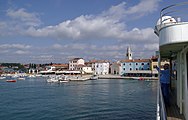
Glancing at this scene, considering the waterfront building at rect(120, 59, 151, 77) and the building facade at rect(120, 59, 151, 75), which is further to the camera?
the building facade at rect(120, 59, 151, 75)

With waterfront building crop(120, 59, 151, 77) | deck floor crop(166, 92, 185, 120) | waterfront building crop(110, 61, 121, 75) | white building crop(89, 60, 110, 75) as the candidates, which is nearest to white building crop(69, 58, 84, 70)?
white building crop(89, 60, 110, 75)

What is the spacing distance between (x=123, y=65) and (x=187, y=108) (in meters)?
102

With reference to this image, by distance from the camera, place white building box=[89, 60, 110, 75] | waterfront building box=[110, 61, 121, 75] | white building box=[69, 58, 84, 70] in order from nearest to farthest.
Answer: waterfront building box=[110, 61, 121, 75] < white building box=[89, 60, 110, 75] < white building box=[69, 58, 84, 70]

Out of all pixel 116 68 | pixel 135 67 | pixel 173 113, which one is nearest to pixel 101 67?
pixel 116 68

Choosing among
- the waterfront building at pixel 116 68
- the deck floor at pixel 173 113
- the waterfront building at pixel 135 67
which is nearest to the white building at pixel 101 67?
the waterfront building at pixel 116 68

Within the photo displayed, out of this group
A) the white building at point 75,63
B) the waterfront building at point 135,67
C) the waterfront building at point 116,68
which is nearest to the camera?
the waterfront building at point 135,67

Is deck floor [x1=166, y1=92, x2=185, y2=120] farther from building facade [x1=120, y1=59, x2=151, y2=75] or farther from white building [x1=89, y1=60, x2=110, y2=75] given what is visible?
white building [x1=89, y1=60, x2=110, y2=75]

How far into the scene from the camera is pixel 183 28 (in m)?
5.46

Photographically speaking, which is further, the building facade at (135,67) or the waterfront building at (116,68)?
the waterfront building at (116,68)

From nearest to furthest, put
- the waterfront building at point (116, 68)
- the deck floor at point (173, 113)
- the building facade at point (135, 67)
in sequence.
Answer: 1. the deck floor at point (173, 113)
2. the building facade at point (135, 67)
3. the waterfront building at point (116, 68)

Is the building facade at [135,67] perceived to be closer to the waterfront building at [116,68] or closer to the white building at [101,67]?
the waterfront building at [116,68]

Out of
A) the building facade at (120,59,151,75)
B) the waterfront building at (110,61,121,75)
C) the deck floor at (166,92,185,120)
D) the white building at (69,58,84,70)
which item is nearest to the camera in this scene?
the deck floor at (166,92,185,120)

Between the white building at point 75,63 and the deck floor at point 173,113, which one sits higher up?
the white building at point 75,63

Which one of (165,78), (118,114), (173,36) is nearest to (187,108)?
(173,36)
